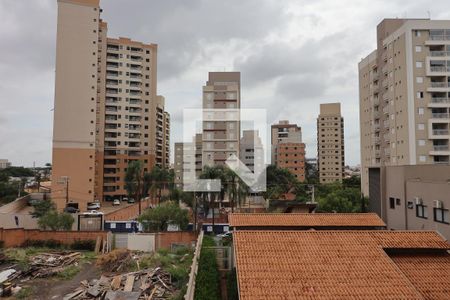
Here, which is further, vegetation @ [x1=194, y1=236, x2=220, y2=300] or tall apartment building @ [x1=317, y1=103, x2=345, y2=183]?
tall apartment building @ [x1=317, y1=103, x2=345, y2=183]

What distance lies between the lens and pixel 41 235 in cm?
2050

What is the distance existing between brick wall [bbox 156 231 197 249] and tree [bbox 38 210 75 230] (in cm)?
680

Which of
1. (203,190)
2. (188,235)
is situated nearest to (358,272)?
(188,235)

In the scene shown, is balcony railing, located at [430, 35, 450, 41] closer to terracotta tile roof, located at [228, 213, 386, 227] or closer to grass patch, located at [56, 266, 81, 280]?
terracotta tile roof, located at [228, 213, 386, 227]

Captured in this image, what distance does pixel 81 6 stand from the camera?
41.1 metres

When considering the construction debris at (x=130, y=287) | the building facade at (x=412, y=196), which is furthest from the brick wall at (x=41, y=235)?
the building facade at (x=412, y=196)

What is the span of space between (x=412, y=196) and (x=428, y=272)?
17.9ft

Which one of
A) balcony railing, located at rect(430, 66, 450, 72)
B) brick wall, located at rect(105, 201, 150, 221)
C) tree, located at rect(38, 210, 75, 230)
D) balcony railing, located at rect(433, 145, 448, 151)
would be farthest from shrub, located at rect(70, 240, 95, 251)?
balcony railing, located at rect(430, 66, 450, 72)

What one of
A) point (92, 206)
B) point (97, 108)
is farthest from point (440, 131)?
point (97, 108)

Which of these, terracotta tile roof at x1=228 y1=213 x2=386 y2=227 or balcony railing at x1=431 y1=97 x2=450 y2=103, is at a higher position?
balcony railing at x1=431 y1=97 x2=450 y2=103

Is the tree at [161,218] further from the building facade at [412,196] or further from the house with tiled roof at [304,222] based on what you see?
the building facade at [412,196]

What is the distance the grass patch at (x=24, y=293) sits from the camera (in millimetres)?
12672

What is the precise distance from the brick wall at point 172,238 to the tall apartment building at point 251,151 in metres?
28.7

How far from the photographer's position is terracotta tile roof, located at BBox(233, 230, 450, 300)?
7.68 meters
